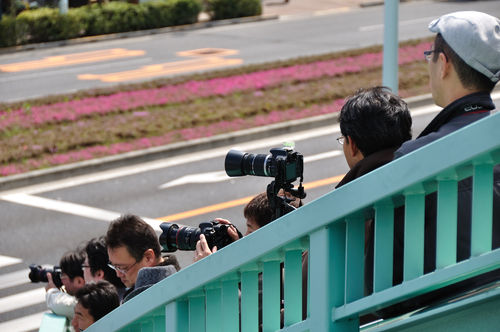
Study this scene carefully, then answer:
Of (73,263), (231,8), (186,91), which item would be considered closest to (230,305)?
(73,263)

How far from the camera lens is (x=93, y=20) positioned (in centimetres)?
2934

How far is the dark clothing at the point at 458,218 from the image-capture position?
2.65 metres

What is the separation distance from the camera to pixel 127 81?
21047 mm

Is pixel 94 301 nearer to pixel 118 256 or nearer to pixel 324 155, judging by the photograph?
pixel 118 256

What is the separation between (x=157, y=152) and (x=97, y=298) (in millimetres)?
9749

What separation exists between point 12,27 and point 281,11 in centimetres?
1134

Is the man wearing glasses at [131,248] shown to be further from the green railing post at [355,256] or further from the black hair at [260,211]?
the green railing post at [355,256]

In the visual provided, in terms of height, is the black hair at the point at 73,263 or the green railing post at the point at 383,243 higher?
the green railing post at the point at 383,243

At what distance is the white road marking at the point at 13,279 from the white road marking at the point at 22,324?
0.90 metres

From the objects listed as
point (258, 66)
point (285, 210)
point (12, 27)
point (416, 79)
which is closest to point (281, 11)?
point (12, 27)

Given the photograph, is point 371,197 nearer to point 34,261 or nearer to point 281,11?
point 34,261

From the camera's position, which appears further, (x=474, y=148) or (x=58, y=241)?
(x=58, y=241)

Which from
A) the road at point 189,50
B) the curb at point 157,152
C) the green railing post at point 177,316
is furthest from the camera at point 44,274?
the road at point 189,50

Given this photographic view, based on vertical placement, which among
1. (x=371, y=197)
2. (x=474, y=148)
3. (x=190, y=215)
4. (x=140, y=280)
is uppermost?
(x=474, y=148)
